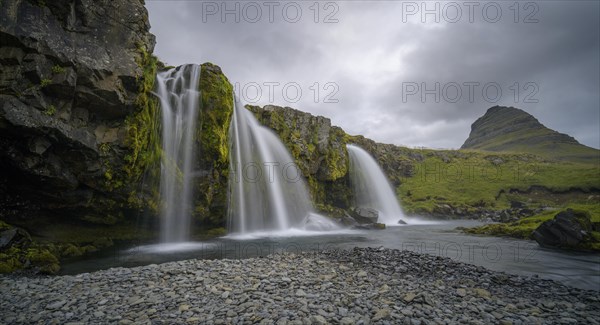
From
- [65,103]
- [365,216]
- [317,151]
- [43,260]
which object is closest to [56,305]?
[43,260]

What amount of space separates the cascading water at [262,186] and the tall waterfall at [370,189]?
18811mm

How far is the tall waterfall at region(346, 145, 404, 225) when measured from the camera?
53.6 m

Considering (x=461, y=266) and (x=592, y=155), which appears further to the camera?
(x=592, y=155)

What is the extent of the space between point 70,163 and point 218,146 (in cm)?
1040

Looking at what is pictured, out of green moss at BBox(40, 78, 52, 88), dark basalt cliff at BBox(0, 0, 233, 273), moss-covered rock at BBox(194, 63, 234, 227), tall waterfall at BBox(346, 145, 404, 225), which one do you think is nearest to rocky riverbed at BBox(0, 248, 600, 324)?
dark basalt cliff at BBox(0, 0, 233, 273)

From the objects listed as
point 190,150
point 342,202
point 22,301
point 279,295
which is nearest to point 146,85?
point 190,150

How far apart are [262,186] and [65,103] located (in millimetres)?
19125

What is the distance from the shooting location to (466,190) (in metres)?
74.4

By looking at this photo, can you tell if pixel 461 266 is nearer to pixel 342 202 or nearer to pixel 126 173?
pixel 126 173

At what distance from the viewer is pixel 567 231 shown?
19.5 m

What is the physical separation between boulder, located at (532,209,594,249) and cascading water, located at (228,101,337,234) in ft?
63.1

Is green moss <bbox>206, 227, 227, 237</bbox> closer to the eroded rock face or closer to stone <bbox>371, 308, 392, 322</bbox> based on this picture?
the eroded rock face

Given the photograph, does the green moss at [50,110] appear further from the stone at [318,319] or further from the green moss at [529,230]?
the green moss at [529,230]

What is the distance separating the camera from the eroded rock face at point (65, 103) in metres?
14.5
